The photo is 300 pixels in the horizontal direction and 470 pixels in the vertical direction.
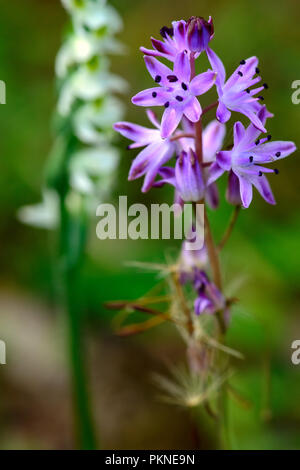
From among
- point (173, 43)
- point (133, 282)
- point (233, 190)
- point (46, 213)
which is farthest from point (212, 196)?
point (133, 282)

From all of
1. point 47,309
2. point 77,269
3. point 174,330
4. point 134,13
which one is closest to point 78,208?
point 77,269

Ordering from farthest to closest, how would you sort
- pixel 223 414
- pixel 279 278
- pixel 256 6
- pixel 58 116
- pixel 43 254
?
pixel 256 6 < pixel 43 254 < pixel 279 278 < pixel 58 116 < pixel 223 414

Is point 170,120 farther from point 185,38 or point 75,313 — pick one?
point 75,313

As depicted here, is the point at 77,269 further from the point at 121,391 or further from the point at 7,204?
the point at 7,204

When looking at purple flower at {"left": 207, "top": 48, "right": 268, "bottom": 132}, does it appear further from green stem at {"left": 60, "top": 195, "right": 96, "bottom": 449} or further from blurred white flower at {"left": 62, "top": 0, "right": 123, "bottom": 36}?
green stem at {"left": 60, "top": 195, "right": 96, "bottom": 449}

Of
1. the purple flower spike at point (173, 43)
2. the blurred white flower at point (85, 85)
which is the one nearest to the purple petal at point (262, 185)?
the purple flower spike at point (173, 43)

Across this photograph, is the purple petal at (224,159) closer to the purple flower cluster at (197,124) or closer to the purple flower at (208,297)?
the purple flower cluster at (197,124)
